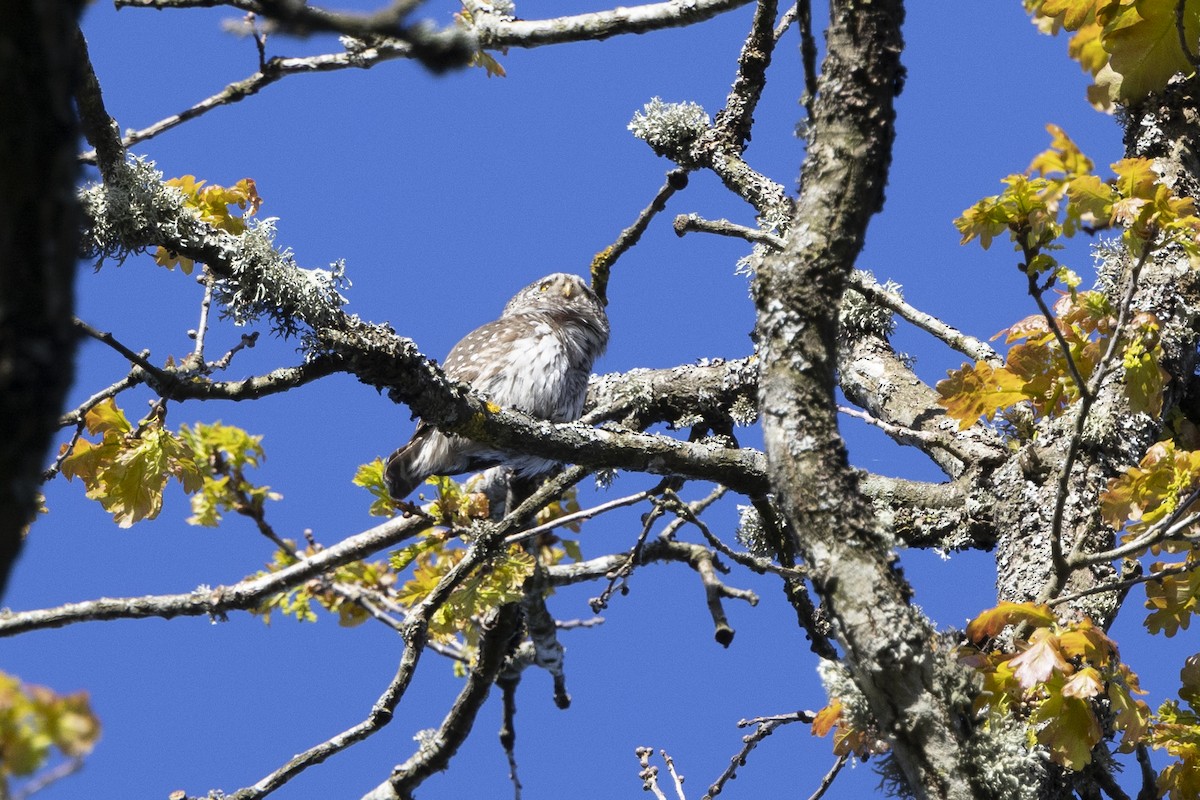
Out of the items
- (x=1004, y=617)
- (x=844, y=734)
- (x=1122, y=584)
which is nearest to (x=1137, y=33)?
(x=1122, y=584)

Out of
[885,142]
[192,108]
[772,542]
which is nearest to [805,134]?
[885,142]

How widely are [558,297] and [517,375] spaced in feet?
6.42

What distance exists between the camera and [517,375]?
602 centimetres

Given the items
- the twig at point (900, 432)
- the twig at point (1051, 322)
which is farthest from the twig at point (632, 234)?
the twig at point (1051, 322)

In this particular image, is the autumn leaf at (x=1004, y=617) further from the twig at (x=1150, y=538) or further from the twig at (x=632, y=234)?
the twig at (x=632, y=234)

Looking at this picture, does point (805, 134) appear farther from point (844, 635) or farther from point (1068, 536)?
point (1068, 536)

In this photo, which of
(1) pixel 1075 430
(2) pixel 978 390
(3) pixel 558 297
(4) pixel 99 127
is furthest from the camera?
(3) pixel 558 297

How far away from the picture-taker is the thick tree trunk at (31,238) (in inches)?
42.9

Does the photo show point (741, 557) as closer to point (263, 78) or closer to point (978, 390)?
point (978, 390)

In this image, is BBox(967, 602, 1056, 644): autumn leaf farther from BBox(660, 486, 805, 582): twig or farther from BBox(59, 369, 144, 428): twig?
BBox(59, 369, 144, 428): twig

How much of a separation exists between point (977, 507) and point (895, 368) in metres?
0.99

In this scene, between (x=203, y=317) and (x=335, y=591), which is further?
(x=335, y=591)

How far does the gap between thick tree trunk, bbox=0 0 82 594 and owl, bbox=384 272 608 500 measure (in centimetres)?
365

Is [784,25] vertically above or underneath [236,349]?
above
